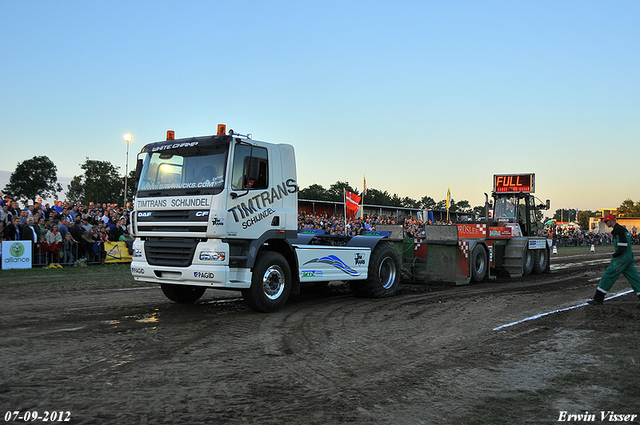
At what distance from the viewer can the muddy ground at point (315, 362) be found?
4324 mm

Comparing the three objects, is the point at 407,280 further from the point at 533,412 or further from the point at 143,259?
the point at 533,412

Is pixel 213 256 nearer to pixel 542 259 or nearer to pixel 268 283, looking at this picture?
pixel 268 283

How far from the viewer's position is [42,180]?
81875mm

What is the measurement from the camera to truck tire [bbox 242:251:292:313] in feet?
28.2

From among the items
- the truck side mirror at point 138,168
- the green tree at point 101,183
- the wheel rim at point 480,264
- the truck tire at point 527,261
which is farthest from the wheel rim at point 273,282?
the green tree at point 101,183

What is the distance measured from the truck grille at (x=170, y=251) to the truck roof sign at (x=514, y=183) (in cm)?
1423

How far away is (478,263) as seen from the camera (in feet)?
50.8

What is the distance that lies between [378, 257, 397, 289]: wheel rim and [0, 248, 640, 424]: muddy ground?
159cm

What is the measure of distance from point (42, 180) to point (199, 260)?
279ft

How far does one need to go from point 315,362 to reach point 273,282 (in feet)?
10.9

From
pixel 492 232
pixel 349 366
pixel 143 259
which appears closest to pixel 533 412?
pixel 349 366

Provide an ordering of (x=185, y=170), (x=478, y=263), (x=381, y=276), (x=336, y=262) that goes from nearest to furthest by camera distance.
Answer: (x=185, y=170) → (x=336, y=262) → (x=381, y=276) → (x=478, y=263)

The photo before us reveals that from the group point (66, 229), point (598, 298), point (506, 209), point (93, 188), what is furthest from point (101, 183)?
point (598, 298)

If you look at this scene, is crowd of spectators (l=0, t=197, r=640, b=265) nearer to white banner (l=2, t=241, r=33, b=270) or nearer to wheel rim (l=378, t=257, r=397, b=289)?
white banner (l=2, t=241, r=33, b=270)
